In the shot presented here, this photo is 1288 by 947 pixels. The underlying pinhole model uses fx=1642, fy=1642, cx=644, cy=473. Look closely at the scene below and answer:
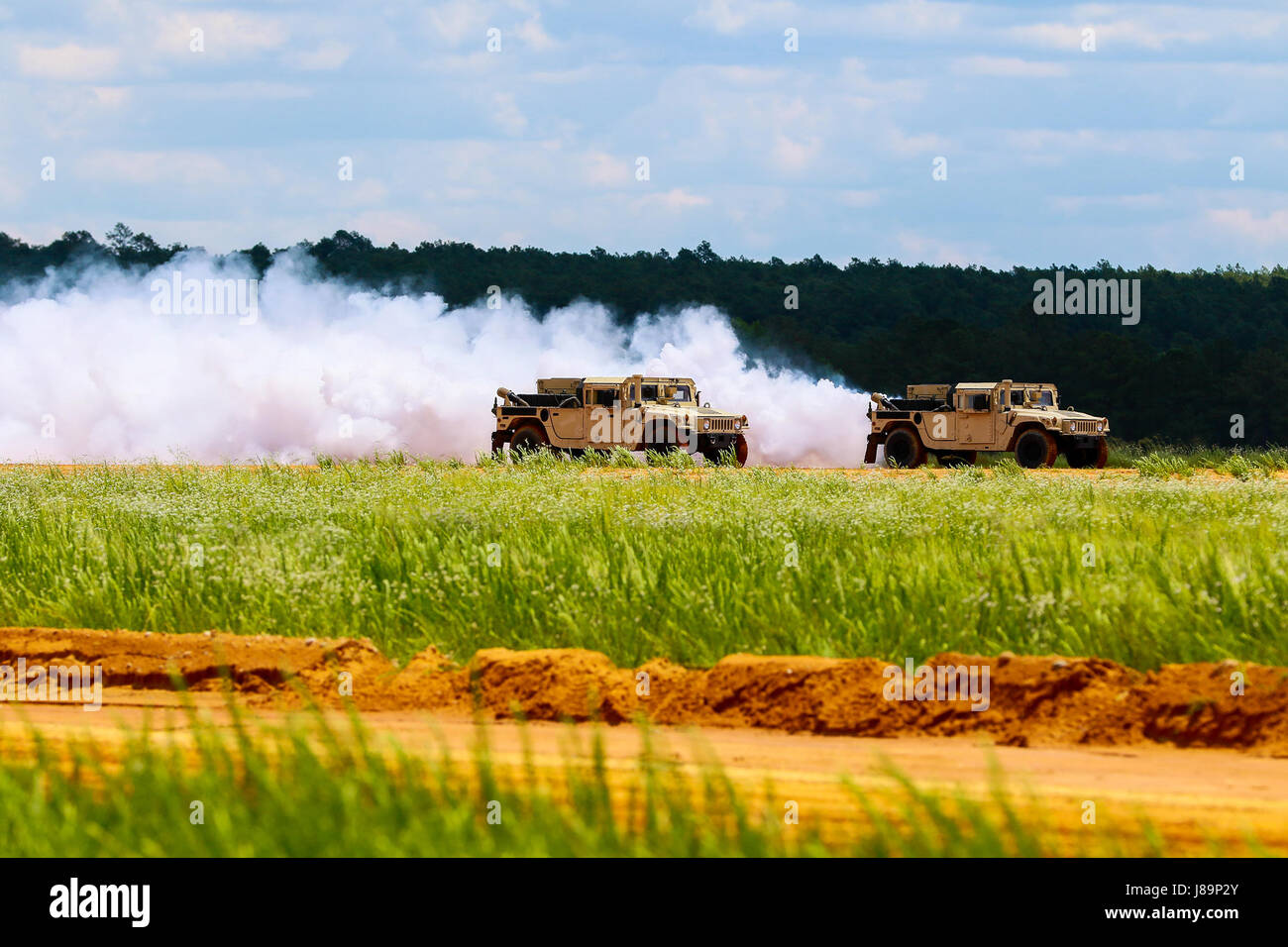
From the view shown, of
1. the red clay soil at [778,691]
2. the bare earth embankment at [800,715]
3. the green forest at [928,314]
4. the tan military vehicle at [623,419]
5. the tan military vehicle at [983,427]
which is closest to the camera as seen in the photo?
the bare earth embankment at [800,715]

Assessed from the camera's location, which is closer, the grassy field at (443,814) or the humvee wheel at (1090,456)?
the grassy field at (443,814)

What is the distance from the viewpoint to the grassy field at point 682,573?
11.6m

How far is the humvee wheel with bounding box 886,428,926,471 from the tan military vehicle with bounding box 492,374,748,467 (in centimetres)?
349

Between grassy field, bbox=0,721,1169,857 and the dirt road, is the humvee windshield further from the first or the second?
grassy field, bbox=0,721,1169,857

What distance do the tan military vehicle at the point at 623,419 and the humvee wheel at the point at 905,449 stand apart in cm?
349

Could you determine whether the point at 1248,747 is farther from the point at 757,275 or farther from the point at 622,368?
the point at 757,275

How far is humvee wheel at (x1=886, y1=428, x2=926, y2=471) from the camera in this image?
3866cm

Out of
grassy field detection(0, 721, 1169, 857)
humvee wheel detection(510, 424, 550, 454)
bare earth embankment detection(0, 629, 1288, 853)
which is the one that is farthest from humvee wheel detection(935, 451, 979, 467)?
grassy field detection(0, 721, 1169, 857)

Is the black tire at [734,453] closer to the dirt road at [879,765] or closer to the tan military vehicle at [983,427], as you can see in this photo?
the tan military vehicle at [983,427]

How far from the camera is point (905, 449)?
1535 inches

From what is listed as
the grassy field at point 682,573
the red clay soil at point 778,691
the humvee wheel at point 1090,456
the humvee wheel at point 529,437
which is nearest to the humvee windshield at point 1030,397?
the humvee wheel at point 1090,456

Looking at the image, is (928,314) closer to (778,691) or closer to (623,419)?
(623,419)
